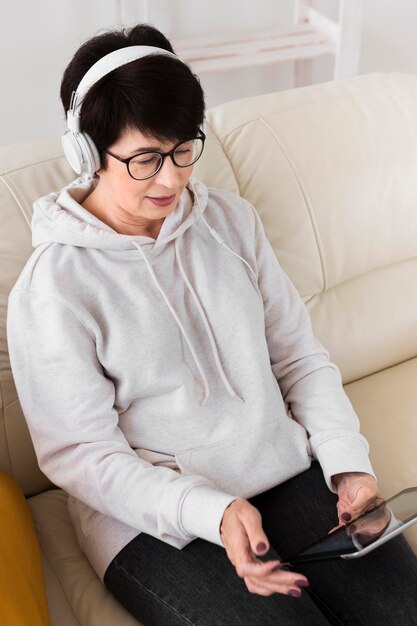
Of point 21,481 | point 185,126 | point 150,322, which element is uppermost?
point 185,126

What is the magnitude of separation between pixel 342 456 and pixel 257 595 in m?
0.27

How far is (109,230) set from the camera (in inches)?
50.6

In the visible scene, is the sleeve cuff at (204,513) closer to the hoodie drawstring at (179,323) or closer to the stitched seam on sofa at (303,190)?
the hoodie drawstring at (179,323)

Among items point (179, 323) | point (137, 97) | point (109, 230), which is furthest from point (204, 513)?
point (137, 97)

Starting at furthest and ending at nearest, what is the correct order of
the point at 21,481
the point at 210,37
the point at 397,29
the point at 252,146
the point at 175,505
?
1. the point at 397,29
2. the point at 210,37
3. the point at 252,146
4. the point at 21,481
5. the point at 175,505

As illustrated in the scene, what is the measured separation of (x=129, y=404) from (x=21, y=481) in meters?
0.29

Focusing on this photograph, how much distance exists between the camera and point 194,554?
1.21 metres

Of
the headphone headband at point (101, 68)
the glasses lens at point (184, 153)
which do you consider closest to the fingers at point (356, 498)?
the glasses lens at point (184, 153)

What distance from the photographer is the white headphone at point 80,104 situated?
1.19 meters

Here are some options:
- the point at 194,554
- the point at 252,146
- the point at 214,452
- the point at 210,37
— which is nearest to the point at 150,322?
the point at 214,452

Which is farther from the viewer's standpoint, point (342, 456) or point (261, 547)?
point (342, 456)

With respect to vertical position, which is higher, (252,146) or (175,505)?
(252,146)

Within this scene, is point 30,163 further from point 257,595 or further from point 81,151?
point 257,595

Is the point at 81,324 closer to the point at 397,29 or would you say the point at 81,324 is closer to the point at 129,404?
the point at 129,404
